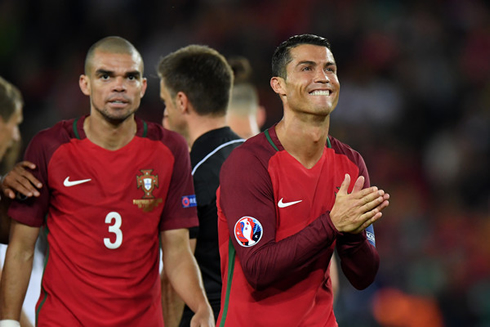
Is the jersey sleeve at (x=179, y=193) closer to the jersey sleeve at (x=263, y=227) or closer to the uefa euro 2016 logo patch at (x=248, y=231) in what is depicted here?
the jersey sleeve at (x=263, y=227)

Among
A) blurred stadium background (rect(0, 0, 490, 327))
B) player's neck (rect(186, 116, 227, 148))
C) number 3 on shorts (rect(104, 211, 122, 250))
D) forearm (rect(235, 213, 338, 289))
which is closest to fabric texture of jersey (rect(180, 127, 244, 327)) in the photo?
player's neck (rect(186, 116, 227, 148))

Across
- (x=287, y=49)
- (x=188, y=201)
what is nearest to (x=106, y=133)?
(x=188, y=201)

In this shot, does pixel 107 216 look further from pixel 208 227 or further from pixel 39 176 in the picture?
pixel 208 227

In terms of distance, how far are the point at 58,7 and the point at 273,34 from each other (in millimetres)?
2970

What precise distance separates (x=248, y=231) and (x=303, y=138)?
51cm

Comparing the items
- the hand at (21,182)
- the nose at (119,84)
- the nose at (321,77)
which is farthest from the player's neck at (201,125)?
the nose at (321,77)

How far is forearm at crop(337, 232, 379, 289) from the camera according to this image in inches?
124

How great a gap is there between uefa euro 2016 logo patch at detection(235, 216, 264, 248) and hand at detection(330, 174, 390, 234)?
0.31 m

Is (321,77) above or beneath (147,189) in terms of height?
above

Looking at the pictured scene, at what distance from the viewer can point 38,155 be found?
3730 millimetres

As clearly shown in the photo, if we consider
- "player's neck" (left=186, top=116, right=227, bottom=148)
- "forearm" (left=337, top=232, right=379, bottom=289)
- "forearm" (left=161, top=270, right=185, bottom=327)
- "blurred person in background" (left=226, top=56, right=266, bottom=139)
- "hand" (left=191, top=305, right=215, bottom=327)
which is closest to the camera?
"forearm" (left=337, top=232, right=379, bottom=289)

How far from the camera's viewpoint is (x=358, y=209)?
2895 millimetres

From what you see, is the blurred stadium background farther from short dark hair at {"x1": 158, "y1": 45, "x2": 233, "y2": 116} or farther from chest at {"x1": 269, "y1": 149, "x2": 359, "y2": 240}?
chest at {"x1": 269, "y1": 149, "x2": 359, "y2": 240}

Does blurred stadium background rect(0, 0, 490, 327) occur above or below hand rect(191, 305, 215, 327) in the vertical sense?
above
